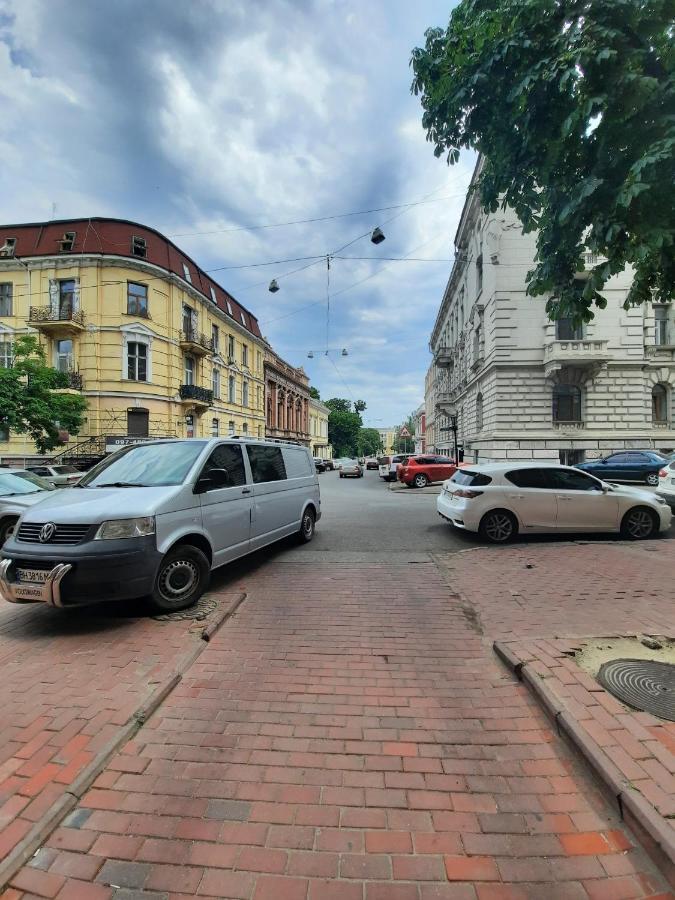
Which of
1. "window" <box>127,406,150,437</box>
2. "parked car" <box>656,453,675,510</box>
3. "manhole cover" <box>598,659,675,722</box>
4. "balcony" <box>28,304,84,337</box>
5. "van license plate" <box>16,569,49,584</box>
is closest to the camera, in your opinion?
"manhole cover" <box>598,659,675,722</box>

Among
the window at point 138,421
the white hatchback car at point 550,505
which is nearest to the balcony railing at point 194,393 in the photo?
the window at point 138,421

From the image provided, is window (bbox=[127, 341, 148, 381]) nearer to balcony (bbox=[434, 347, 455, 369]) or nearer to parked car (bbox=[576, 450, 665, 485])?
balcony (bbox=[434, 347, 455, 369])

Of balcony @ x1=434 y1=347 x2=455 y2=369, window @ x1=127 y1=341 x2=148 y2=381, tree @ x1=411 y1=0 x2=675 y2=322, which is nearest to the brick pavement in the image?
tree @ x1=411 y1=0 x2=675 y2=322

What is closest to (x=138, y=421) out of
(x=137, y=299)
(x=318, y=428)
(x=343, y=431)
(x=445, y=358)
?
(x=137, y=299)

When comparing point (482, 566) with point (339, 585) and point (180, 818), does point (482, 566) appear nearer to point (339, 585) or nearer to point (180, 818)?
point (339, 585)

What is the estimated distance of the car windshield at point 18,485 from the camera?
7.90 meters

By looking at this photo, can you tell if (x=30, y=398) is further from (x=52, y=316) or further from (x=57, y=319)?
(x=52, y=316)

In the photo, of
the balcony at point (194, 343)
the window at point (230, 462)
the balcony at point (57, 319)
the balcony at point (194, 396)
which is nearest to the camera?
the window at point (230, 462)

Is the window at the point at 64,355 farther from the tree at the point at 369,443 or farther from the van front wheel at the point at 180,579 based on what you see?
the tree at the point at 369,443

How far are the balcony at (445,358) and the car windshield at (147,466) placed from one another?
34243mm

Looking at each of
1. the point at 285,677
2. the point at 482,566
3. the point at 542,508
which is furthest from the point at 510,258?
the point at 285,677

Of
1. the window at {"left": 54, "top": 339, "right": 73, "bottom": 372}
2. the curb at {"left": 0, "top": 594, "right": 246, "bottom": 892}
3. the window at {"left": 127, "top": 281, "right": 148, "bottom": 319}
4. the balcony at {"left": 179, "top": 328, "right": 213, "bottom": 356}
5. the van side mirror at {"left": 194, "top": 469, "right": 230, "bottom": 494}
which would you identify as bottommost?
the curb at {"left": 0, "top": 594, "right": 246, "bottom": 892}

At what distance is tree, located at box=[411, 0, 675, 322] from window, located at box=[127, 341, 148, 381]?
25.2m

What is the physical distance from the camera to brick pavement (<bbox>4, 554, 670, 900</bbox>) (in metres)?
1.69
